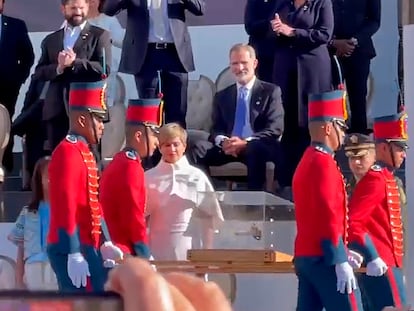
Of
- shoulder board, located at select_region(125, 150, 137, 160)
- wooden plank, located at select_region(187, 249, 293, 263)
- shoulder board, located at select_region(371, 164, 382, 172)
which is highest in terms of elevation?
shoulder board, located at select_region(125, 150, 137, 160)

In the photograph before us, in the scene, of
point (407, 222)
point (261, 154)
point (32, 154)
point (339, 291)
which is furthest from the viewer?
point (32, 154)

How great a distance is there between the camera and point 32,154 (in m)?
8.48

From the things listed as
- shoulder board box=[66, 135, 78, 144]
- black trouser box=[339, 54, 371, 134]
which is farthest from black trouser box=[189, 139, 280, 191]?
shoulder board box=[66, 135, 78, 144]

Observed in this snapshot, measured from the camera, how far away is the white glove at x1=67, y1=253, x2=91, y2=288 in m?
6.08

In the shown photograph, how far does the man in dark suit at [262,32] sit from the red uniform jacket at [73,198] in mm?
2229

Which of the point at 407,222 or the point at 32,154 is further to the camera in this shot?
the point at 32,154

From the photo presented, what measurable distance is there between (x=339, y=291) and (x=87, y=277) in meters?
1.25

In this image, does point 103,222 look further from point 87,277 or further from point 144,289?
point 144,289

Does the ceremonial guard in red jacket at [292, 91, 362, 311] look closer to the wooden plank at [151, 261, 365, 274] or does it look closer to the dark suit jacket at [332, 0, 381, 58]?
the wooden plank at [151, 261, 365, 274]

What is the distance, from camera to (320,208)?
606 cm

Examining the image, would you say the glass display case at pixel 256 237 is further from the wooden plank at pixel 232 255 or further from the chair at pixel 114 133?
the chair at pixel 114 133

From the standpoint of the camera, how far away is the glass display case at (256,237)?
23.5ft

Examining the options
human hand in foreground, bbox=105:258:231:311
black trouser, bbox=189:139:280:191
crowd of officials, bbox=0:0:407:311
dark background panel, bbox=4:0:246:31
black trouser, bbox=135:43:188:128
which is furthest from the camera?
dark background panel, bbox=4:0:246:31

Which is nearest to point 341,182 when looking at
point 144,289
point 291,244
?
point 291,244
